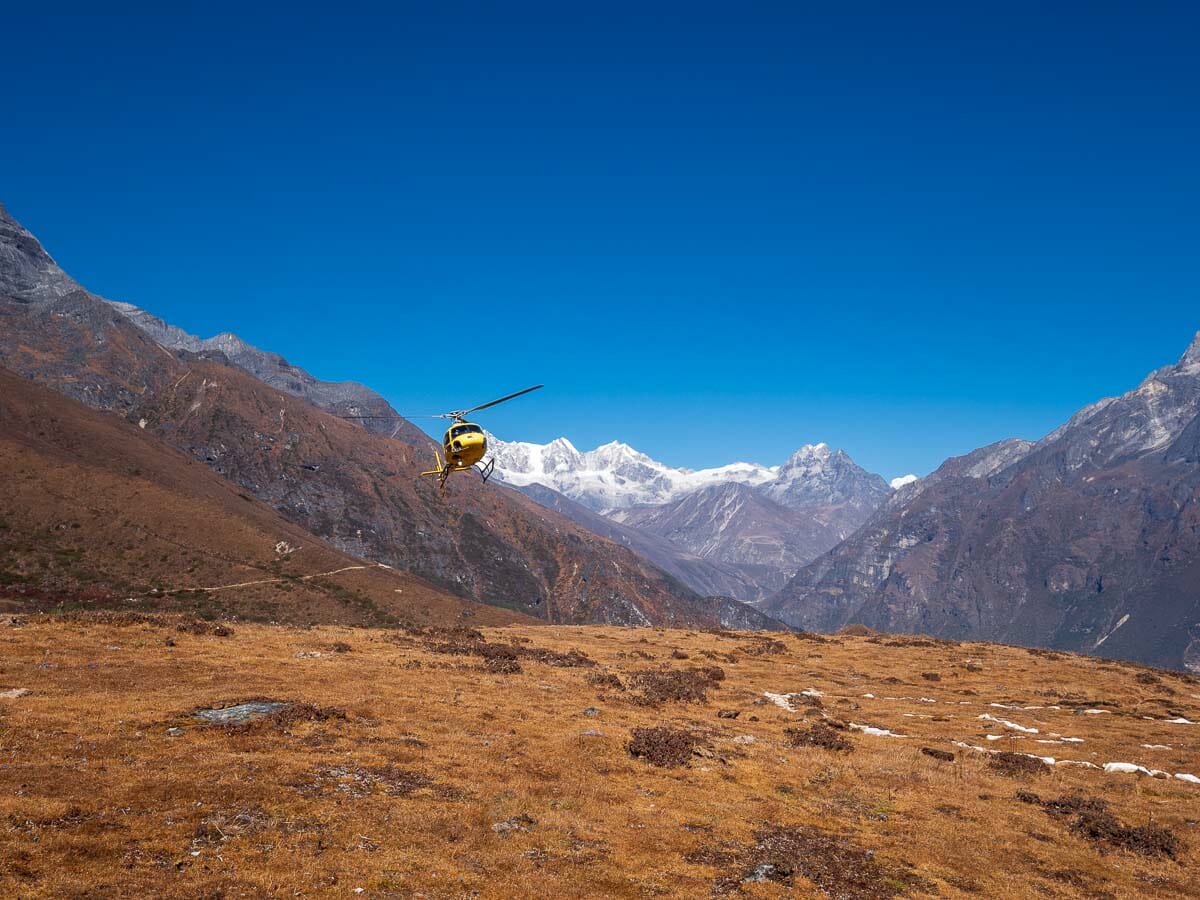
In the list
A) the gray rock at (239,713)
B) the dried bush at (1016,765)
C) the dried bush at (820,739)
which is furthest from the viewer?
the dried bush at (820,739)

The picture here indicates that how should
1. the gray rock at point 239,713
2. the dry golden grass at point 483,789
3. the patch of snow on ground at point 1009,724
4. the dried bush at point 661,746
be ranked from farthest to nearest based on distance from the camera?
the patch of snow on ground at point 1009,724 < the dried bush at point 661,746 < the gray rock at point 239,713 < the dry golden grass at point 483,789

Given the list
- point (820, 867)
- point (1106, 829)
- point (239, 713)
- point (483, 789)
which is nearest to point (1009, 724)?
point (1106, 829)

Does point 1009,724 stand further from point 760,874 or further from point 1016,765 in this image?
point 760,874

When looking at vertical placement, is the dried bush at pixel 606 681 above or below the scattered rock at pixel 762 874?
below

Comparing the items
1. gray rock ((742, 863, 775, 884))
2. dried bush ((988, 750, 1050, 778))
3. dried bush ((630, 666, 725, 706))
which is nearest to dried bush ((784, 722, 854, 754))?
dried bush ((988, 750, 1050, 778))

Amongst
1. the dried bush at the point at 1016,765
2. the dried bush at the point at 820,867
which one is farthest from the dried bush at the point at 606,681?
the dried bush at the point at 820,867

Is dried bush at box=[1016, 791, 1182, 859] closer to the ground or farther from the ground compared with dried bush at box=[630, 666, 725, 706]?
farther from the ground

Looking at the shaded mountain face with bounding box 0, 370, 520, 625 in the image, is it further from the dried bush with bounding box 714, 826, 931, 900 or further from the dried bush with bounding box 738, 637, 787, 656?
the dried bush with bounding box 714, 826, 931, 900

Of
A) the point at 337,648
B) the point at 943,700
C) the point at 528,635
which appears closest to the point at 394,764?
the point at 337,648

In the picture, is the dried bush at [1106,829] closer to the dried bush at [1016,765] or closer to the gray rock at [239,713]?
the dried bush at [1016,765]
